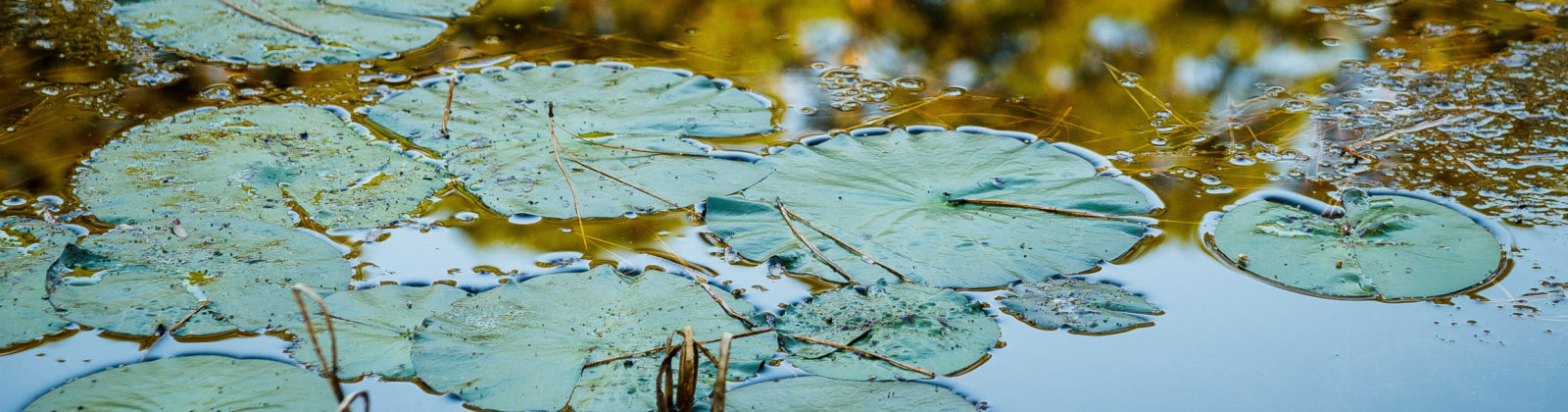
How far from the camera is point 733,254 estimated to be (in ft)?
7.93

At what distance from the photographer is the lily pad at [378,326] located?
1945 mm

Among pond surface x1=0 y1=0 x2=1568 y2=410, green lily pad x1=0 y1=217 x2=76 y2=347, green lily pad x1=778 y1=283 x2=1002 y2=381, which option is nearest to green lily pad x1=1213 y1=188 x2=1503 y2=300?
pond surface x1=0 y1=0 x2=1568 y2=410

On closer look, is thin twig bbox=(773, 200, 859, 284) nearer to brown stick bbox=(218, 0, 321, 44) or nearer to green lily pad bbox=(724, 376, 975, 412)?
green lily pad bbox=(724, 376, 975, 412)

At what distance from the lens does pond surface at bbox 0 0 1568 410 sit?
6.61ft

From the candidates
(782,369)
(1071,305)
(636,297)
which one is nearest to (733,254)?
(636,297)

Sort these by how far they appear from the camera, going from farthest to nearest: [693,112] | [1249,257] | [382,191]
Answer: [693,112] < [382,191] < [1249,257]

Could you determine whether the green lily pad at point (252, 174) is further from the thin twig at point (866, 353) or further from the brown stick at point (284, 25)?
the thin twig at point (866, 353)

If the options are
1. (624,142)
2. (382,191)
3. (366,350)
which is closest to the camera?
(366,350)

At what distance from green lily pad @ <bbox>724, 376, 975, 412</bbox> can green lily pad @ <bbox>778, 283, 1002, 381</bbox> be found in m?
0.04

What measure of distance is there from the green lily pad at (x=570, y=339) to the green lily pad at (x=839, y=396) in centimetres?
7

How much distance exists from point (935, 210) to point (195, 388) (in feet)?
5.33

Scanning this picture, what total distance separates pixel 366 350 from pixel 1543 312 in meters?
2.43

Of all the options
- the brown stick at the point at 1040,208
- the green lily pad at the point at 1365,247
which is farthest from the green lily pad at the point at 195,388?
the green lily pad at the point at 1365,247

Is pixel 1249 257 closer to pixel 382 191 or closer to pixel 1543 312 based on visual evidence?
pixel 1543 312
